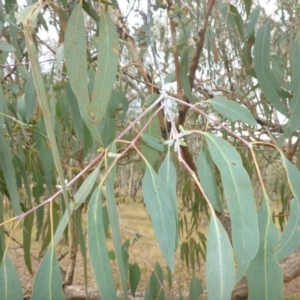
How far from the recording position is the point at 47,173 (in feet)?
3.68

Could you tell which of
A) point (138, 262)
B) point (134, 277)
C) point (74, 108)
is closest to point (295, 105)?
point (74, 108)

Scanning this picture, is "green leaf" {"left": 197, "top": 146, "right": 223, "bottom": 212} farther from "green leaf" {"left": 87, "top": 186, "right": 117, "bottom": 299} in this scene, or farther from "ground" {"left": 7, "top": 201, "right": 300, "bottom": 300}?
"ground" {"left": 7, "top": 201, "right": 300, "bottom": 300}

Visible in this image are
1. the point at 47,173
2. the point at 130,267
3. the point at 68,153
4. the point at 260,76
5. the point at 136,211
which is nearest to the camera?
the point at 260,76

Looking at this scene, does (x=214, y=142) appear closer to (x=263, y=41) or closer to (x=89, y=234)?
(x=89, y=234)

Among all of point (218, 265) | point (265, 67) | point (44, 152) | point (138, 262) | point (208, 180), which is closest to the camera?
point (218, 265)

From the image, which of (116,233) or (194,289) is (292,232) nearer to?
(116,233)

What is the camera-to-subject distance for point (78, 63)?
534mm

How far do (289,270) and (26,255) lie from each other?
30.4 inches

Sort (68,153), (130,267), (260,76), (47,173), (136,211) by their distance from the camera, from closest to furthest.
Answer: (260,76) < (47,173) < (130,267) < (68,153) < (136,211)

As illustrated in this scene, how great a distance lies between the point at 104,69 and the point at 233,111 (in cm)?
21

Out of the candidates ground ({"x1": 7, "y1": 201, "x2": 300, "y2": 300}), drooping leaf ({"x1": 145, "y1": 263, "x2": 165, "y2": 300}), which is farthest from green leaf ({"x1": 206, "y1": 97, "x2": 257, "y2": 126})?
ground ({"x1": 7, "y1": 201, "x2": 300, "y2": 300})

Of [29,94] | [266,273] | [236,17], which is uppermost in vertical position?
[236,17]

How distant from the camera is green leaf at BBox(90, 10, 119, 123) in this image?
527 mm

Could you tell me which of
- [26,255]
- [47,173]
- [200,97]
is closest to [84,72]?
[47,173]
